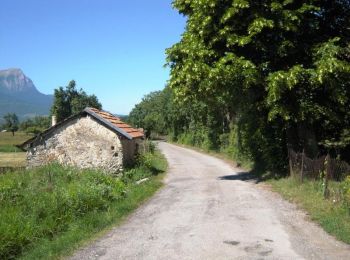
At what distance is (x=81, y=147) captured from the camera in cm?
2222

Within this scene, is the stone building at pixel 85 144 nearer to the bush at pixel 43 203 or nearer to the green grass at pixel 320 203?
the bush at pixel 43 203

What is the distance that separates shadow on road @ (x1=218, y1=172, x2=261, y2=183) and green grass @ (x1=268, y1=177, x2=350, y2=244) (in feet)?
8.33

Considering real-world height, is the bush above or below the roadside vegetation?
below

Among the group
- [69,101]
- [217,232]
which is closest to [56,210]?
[217,232]

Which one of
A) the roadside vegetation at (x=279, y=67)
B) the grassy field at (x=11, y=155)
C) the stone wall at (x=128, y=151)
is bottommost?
the grassy field at (x=11, y=155)

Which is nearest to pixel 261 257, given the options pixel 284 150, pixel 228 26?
pixel 228 26

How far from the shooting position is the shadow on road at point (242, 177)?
73.0 feet

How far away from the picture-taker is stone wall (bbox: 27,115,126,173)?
21.8 meters

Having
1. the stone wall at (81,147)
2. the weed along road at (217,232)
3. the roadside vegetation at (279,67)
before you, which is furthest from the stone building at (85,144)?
the weed along road at (217,232)

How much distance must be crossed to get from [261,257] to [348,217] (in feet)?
13.3

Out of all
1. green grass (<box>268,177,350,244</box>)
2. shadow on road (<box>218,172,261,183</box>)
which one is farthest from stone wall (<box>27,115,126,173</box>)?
green grass (<box>268,177,350,244</box>)

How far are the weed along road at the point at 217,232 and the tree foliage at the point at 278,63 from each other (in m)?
4.37

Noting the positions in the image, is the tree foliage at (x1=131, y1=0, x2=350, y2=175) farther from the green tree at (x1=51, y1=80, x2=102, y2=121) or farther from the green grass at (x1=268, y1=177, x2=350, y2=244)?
the green tree at (x1=51, y1=80, x2=102, y2=121)

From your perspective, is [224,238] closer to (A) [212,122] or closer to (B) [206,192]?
(B) [206,192]
